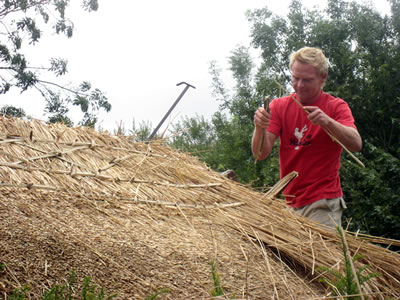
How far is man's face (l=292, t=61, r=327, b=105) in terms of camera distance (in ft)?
10.8

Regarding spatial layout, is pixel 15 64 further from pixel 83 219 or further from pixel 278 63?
pixel 83 219

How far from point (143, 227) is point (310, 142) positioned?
4.10 ft

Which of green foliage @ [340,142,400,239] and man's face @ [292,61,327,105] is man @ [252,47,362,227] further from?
green foliage @ [340,142,400,239]

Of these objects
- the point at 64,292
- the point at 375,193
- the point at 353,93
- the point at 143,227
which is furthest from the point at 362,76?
the point at 64,292

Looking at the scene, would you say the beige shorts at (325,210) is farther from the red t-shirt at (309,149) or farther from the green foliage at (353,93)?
the green foliage at (353,93)

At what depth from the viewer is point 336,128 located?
3053mm

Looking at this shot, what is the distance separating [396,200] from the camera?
6.40m

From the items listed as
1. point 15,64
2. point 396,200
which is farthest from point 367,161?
point 15,64

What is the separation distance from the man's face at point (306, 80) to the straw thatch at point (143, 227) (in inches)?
22.4

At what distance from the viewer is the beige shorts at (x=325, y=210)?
10.9 ft

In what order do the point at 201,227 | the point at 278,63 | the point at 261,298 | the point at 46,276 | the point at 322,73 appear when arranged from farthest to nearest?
the point at 278,63 < the point at 322,73 < the point at 201,227 < the point at 261,298 < the point at 46,276

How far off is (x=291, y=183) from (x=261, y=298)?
3.76 ft

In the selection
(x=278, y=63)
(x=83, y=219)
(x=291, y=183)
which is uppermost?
(x=278, y=63)

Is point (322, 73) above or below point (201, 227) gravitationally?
above
